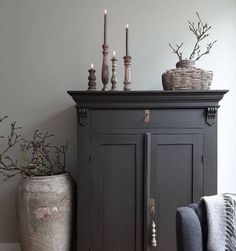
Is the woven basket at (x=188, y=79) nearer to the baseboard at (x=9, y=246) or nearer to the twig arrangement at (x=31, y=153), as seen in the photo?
the twig arrangement at (x=31, y=153)

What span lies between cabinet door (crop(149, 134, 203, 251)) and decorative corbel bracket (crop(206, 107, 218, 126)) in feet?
0.40

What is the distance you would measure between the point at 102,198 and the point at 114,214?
0.14 m

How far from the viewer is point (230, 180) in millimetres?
2486

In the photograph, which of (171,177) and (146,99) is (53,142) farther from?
(171,177)

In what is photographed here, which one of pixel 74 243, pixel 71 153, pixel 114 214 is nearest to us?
pixel 114 214

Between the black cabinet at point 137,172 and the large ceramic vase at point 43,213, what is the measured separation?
15cm

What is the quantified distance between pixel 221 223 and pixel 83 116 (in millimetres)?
1152

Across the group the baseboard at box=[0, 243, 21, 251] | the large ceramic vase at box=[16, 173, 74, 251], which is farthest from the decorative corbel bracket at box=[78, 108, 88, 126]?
the baseboard at box=[0, 243, 21, 251]

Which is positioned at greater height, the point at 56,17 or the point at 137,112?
the point at 56,17

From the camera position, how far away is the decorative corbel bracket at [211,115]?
1965 millimetres

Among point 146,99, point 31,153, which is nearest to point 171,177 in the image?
point 146,99

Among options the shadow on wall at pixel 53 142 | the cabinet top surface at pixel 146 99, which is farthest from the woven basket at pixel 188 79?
the shadow on wall at pixel 53 142

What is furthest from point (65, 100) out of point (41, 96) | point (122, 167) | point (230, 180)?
point (230, 180)

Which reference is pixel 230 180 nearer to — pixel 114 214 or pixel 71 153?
pixel 114 214
